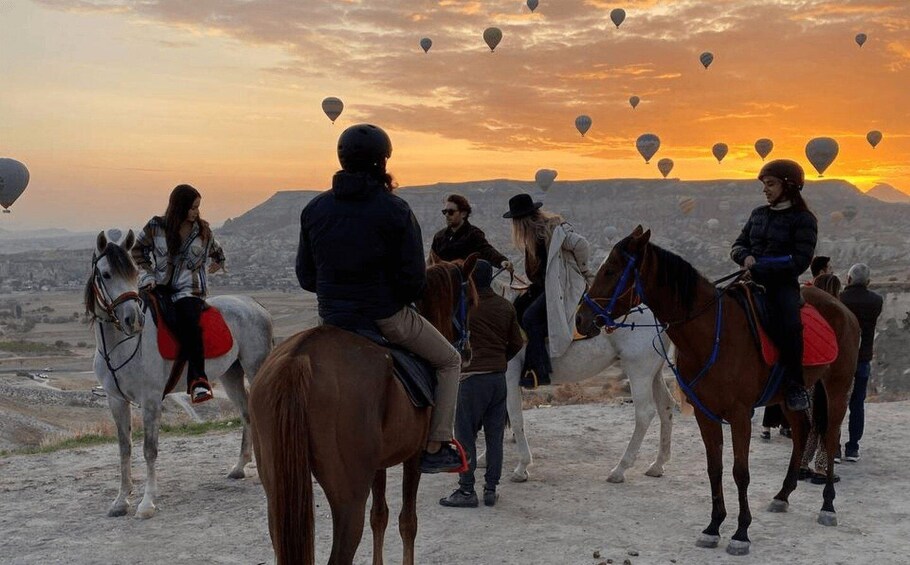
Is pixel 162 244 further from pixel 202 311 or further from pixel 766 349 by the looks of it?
pixel 766 349

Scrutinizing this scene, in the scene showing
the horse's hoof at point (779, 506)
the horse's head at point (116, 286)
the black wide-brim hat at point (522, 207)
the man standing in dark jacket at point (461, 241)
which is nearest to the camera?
the horse's head at point (116, 286)

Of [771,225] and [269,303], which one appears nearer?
[771,225]

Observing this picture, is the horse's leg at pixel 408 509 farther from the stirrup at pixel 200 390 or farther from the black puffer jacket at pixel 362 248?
the stirrup at pixel 200 390

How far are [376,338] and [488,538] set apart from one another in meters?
3.45

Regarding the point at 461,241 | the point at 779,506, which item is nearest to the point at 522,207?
the point at 461,241

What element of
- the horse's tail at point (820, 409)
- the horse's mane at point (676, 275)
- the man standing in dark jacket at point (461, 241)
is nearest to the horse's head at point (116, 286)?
the man standing in dark jacket at point (461, 241)

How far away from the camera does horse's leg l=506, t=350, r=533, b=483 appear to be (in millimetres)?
9695

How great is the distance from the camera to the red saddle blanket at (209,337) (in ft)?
28.7

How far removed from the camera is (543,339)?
9.62m

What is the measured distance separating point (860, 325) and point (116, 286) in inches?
358

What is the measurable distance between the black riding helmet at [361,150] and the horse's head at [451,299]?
3.52 ft

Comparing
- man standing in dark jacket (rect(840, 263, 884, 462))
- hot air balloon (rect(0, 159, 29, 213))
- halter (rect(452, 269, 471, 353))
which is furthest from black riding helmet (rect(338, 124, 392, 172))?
hot air balloon (rect(0, 159, 29, 213))

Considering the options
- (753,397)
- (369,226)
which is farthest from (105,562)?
(753,397)

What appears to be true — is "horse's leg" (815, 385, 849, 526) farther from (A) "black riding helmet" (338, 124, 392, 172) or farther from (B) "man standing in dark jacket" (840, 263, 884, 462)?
(A) "black riding helmet" (338, 124, 392, 172)
